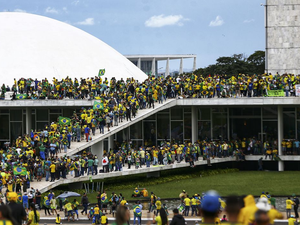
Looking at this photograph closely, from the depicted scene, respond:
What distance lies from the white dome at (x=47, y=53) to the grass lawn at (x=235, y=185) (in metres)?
15.4

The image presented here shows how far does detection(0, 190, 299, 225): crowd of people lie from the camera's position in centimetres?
589

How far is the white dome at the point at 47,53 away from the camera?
140ft

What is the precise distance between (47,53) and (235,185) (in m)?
21.2

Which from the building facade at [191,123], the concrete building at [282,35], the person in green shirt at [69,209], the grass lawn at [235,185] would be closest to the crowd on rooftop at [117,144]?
the grass lawn at [235,185]

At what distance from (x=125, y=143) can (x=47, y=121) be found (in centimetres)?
644

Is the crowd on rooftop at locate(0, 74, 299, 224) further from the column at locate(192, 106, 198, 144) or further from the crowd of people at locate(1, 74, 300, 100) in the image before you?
the column at locate(192, 106, 198, 144)

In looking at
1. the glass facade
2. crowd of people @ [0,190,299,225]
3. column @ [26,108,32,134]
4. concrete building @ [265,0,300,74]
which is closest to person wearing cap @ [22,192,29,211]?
crowd of people @ [0,190,299,225]

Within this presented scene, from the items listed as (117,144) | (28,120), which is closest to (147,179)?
(117,144)

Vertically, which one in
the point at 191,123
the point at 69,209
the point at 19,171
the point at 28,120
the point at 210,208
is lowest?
the point at 69,209

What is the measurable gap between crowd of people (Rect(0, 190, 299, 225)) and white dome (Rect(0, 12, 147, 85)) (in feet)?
67.1

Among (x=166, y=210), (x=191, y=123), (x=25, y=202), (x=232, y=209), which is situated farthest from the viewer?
(x=191, y=123)

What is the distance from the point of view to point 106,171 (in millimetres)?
29438

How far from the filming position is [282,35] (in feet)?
139

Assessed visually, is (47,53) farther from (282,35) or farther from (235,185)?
(235,185)
